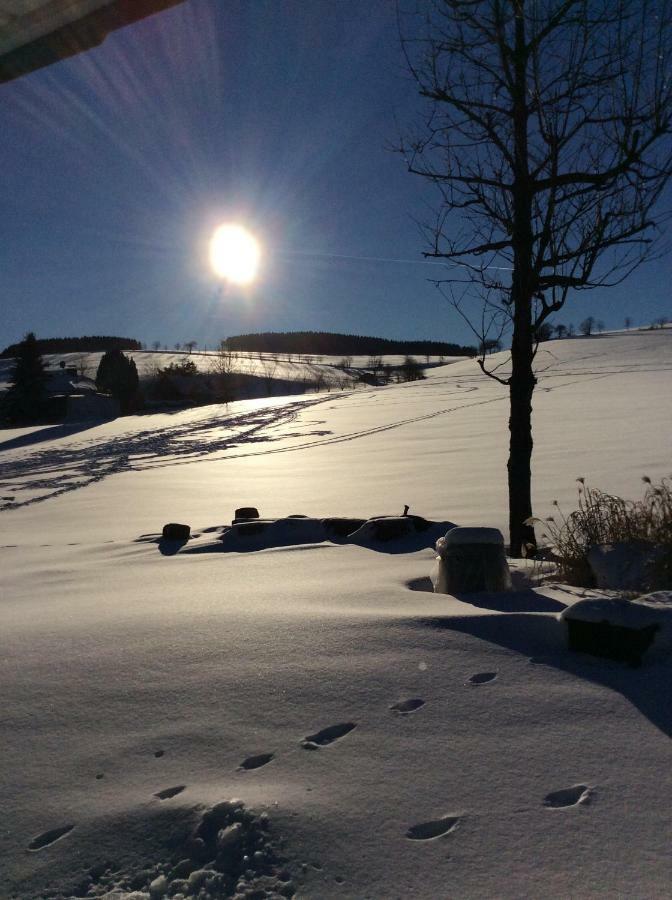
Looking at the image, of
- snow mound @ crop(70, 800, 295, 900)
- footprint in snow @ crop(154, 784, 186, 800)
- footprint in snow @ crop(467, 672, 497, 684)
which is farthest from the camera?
footprint in snow @ crop(467, 672, 497, 684)

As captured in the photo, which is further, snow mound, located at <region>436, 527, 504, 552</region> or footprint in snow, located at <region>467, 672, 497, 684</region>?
snow mound, located at <region>436, 527, 504, 552</region>

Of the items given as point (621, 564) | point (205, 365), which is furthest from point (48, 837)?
point (205, 365)

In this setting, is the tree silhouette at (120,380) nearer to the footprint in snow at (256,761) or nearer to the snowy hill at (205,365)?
the snowy hill at (205,365)

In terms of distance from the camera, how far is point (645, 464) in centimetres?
748

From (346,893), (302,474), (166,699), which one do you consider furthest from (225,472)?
(346,893)

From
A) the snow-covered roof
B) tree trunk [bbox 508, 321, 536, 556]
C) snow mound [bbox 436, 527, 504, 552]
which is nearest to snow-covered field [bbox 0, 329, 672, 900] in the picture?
snow mound [bbox 436, 527, 504, 552]

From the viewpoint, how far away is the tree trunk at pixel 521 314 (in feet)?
14.9

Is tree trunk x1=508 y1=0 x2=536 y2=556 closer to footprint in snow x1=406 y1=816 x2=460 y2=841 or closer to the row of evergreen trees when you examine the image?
footprint in snow x1=406 y1=816 x2=460 y2=841

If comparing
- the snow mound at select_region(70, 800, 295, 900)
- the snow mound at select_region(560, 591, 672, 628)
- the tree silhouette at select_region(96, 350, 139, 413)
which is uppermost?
the tree silhouette at select_region(96, 350, 139, 413)

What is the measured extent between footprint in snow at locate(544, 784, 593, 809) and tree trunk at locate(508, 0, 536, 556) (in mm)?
3141

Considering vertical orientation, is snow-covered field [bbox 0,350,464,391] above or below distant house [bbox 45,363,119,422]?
above

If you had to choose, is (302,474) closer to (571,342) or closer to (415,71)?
(415,71)

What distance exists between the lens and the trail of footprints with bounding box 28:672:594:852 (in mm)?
1325

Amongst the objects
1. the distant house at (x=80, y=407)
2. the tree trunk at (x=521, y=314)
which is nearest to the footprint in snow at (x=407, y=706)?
the tree trunk at (x=521, y=314)
